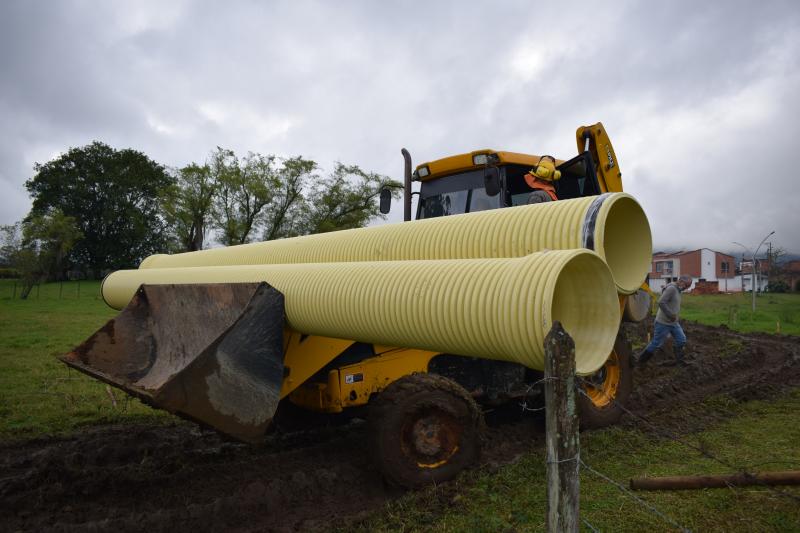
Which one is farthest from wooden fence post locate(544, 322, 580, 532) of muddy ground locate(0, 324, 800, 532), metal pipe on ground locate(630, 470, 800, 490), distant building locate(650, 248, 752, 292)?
distant building locate(650, 248, 752, 292)

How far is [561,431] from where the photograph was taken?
84.6 inches

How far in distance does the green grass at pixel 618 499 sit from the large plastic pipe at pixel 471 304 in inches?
45.9

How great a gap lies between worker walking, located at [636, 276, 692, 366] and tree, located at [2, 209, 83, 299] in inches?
1093

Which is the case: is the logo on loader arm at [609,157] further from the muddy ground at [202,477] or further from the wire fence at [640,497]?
the muddy ground at [202,477]

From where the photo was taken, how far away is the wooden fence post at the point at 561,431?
215 centimetres

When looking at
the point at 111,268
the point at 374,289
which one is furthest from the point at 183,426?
the point at 111,268

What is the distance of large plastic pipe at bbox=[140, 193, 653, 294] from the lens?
125 inches

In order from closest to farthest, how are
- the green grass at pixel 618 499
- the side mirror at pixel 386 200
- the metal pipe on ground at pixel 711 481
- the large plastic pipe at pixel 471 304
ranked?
the large plastic pipe at pixel 471 304 → the green grass at pixel 618 499 → the metal pipe on ground at pixel 711 481 → the side mirror at pixel 386 200

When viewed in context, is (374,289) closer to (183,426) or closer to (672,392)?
(183,426)

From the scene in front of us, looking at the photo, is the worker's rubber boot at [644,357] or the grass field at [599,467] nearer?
the grass field at [599,467]

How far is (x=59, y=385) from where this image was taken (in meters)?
7.48

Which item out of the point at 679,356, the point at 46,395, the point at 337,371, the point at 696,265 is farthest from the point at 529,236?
the point at 696,265

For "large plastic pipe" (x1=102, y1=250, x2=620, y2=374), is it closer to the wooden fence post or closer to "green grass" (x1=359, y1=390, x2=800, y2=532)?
the wooden fence post

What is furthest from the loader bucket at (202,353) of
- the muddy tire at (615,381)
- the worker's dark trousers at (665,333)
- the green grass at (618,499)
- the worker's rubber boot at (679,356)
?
the worker's rubber boot at (679,356)
